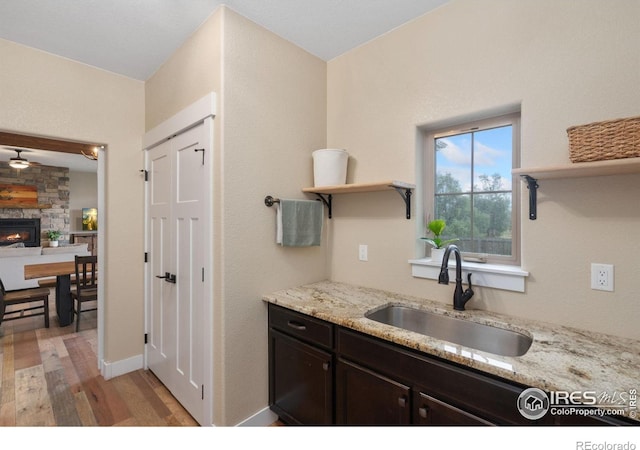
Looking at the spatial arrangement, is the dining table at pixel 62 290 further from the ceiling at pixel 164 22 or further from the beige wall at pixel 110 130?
the ceiling at pixel 164 22

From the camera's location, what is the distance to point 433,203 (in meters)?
2.00

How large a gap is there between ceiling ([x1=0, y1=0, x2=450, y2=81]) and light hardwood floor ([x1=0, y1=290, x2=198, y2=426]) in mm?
2495

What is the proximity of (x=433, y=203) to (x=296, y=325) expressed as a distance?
1150 mm

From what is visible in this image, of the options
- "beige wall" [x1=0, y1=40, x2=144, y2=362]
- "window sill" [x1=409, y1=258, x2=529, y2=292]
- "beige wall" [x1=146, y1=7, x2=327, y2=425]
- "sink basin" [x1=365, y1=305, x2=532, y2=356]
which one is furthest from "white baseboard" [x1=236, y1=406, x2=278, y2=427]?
"beige wall" [x1=0, y1=40, x2=144, y2=362]

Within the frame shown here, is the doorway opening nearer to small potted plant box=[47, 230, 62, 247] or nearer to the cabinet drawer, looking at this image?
the cabinet drawer

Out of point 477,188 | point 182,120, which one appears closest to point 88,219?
point 182,120

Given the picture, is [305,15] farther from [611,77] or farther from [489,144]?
[611,77]

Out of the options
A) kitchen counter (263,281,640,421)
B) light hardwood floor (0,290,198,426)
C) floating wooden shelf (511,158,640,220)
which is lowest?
light hardwood floor (0,290,198,426)

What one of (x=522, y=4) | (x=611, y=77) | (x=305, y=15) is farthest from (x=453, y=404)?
(x=305, y=15)

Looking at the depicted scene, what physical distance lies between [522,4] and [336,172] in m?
1.29

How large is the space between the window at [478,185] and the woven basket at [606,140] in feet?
1.37

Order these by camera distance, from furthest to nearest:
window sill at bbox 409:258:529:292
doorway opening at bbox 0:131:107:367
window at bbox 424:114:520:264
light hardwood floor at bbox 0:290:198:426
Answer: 1. doorway opening at bbox 0:131:107:367
2. light hardwood floor at bbox 0:290:198:426
3. window at bbox 424:114:520:264
4. window sill at bbox 409:258:529:292

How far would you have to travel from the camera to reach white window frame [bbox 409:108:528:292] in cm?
160

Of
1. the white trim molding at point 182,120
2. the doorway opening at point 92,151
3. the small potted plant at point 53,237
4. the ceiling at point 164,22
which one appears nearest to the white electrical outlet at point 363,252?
the white trim molding at point 182,120
